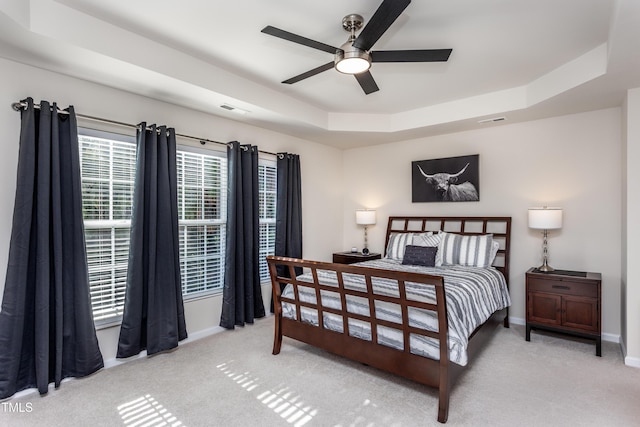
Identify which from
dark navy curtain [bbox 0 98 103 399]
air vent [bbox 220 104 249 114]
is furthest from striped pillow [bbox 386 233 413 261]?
dark navy curtain [bbox 0 98 103 399]

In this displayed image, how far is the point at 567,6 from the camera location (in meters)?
2.22

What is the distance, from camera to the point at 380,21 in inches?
Result: 74.8

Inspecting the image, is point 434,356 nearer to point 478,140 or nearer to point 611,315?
point 611,315

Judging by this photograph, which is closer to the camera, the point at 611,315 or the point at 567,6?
the point at 567,6

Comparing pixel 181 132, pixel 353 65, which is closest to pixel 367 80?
pixel 353 65

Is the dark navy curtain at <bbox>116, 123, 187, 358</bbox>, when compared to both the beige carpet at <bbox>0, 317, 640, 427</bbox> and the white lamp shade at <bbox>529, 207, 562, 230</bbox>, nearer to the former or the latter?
the beige carpet at <bbox>0, 317, 640, 427</bbox>

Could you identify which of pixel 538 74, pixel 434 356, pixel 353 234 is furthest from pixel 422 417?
pixel 353 234

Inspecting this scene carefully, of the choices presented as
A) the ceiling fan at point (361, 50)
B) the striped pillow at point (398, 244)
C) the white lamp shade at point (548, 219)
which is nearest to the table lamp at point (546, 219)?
the white lamp shade at point (548, 219)

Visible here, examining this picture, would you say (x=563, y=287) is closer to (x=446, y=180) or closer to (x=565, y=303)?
(x=565, y=303)

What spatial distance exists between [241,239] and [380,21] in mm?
2759

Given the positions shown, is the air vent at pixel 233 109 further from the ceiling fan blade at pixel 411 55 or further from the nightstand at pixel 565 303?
the nightstand at pixel 565 303

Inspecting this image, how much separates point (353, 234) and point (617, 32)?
4.13 meters

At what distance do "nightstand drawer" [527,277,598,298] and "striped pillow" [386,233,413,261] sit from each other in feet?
4.87

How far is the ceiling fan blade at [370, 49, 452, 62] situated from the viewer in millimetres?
2227
